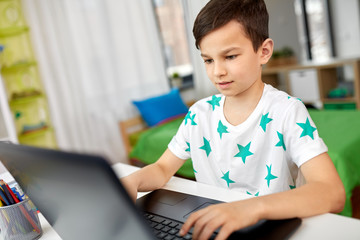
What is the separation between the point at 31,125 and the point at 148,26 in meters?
1.46

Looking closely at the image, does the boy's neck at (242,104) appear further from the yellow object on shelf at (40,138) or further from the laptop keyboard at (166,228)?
the yellow object on shelf at (40,138)

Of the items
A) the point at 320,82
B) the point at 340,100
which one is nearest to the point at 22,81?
the point at 320,82

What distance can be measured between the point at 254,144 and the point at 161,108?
2146 mm

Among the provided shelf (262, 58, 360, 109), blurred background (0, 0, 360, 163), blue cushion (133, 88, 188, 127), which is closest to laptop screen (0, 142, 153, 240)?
blurred background (0, 0, 360, 163)

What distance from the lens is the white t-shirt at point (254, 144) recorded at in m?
0.76

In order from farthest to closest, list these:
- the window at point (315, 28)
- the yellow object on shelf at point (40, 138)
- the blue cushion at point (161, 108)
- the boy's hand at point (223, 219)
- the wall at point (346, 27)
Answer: the wall at point (346, 27) → the window at point (315, 28) → the blue cushion at point (161, 108) → the yellow object on shelf at point (40, 138) → the boy's hand at point (223, 219)

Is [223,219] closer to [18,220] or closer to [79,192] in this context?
[79,192]

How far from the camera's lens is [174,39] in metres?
3.78

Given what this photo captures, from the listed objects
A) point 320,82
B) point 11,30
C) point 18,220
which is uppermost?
point 11,30

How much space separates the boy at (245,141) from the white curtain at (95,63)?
2.20m

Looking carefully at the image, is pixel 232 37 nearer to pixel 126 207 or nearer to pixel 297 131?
pixel 297 131

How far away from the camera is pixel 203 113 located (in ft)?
3.17

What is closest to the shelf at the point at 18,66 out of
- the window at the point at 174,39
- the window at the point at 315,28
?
the window at the point at 174,39

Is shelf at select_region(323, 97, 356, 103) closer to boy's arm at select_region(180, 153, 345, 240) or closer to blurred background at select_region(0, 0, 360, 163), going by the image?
blurred background at select_region(0, 0, 360, 163)
